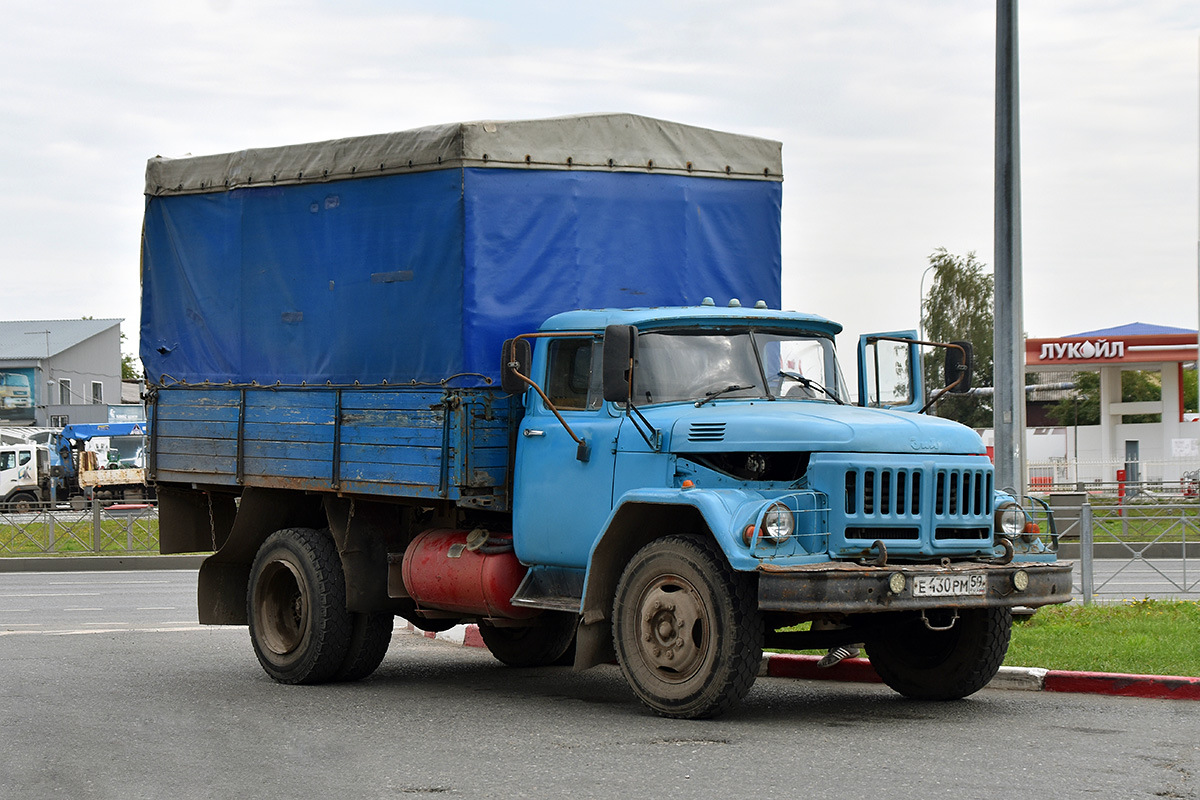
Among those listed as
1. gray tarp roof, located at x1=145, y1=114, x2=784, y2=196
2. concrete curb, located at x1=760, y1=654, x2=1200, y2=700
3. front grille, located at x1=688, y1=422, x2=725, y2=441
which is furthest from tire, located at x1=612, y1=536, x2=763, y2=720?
gray tarp roof, located at x1=145, y1=114, x2=784, y2=196

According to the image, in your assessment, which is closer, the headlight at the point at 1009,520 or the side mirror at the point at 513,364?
the headlight at the point at 1009,520

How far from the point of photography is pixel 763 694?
10.3 meters

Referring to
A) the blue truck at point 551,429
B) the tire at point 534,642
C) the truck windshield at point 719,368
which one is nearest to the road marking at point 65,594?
the blue truck at point 551,429

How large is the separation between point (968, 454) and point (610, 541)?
87.0 inches

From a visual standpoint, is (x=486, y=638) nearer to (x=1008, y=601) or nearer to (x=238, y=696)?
(x=238, y=696)

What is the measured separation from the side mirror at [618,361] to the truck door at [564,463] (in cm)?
56

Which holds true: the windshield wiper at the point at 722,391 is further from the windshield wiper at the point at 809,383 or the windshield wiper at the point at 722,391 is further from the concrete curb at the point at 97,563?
the concrete curb at the point at 97,563

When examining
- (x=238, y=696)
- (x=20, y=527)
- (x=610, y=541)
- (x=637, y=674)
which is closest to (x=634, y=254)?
(x=610, y=541)

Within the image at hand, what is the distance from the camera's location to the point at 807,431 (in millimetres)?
8656

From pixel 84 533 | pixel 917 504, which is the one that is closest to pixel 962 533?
pixel 917 504

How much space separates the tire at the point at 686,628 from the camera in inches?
332

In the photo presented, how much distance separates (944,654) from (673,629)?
2061mm

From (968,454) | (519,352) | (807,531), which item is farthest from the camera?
(519,352)

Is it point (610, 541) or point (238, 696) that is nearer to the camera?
point (610, 541)
